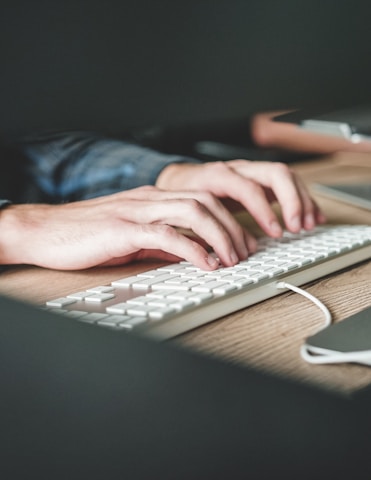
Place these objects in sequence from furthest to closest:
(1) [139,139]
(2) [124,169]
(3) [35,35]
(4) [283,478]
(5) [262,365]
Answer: (1) [139,139] → (2) [124,169] → (5) [262,365] → (3) [35,35] → (4) [283,478]

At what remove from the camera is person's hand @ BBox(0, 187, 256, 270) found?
599mm

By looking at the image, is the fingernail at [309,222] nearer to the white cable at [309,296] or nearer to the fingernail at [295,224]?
the fingernail at [295,224]

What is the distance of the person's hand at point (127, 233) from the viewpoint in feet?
1.96

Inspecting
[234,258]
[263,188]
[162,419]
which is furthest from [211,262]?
[162,419]

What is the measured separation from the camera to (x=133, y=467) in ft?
0.51

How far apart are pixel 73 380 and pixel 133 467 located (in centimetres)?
4

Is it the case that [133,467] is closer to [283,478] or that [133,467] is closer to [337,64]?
[283,478]

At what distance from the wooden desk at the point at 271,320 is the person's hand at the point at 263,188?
0.37 feet

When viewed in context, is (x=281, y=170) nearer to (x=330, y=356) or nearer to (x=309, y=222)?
(x=309, y=222)

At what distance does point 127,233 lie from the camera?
24.0 inches

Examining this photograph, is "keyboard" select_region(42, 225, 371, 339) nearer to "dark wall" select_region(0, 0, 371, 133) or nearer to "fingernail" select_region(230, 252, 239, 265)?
"fingernail" select_region(230, 252, 239, 265)

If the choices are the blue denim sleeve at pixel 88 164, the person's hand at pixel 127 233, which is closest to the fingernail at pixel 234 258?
the person's hand at pixel 127 233

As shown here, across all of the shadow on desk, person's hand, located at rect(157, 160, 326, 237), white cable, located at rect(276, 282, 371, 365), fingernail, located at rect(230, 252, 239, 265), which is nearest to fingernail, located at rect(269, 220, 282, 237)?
person's hand, located at rect(157, 160, 326, 237)

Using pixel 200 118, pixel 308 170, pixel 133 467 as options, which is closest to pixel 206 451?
pixel 133 467
